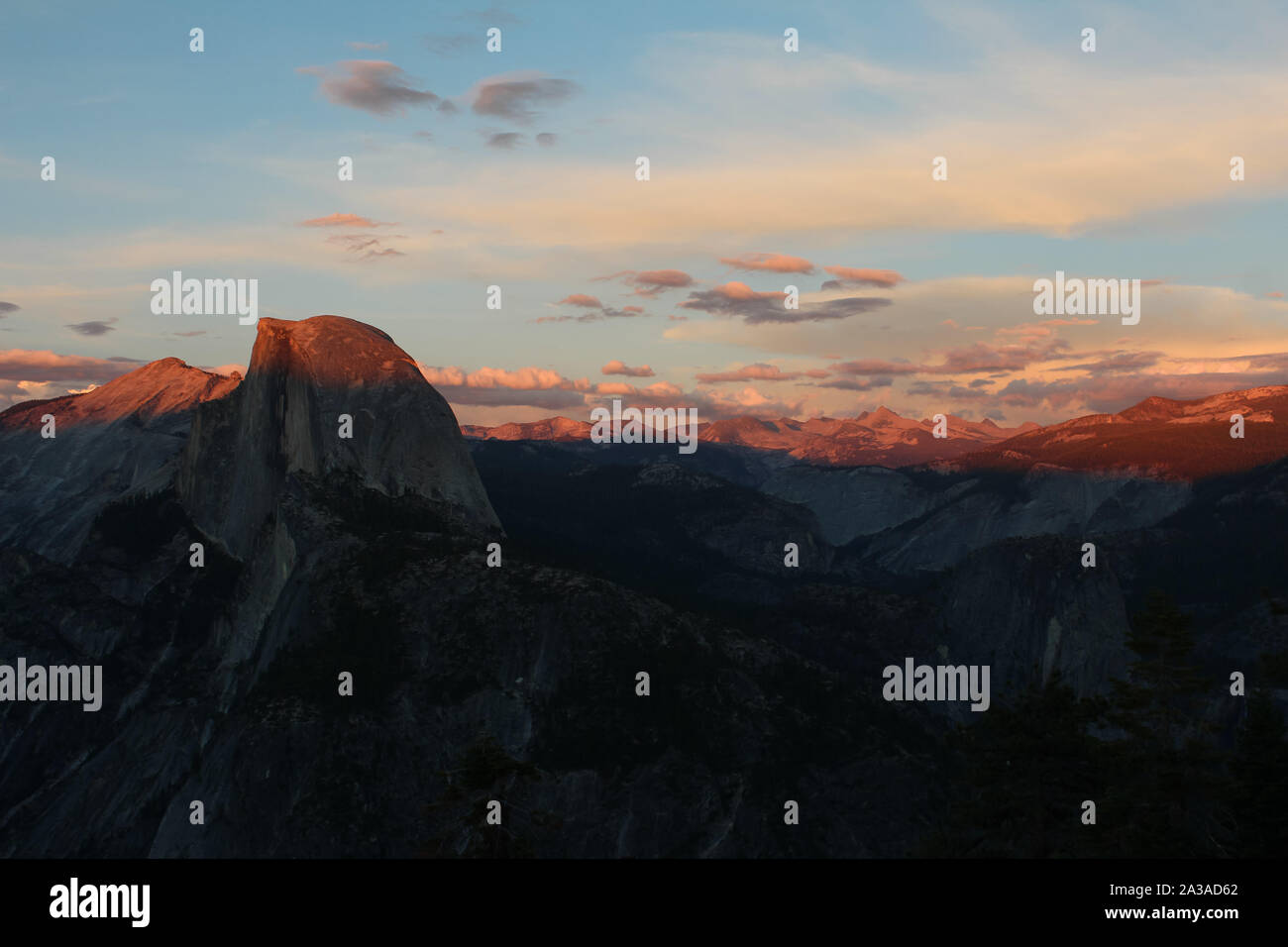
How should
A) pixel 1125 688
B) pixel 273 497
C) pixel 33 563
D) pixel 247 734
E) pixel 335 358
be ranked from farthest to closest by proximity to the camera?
pixel 33 563 < pixel 335 358 < pixel 273 497 < pixel 247 734 < pixel 1125 688

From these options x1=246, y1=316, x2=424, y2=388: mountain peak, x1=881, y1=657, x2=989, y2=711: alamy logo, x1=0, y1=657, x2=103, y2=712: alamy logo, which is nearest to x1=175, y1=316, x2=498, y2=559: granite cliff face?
x1=246, y1=316, x2=424, y2=388: mountain peak

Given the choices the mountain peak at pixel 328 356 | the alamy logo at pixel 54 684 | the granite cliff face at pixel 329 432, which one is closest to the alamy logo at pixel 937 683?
the granite cliff face at pixel 329 432

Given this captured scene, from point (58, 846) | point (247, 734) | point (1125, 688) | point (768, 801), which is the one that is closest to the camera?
point (1125, 688)

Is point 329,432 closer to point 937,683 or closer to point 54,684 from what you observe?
point 54,684

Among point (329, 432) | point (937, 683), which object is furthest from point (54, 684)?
point (937, 683)

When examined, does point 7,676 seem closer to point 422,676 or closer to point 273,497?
point 273,497

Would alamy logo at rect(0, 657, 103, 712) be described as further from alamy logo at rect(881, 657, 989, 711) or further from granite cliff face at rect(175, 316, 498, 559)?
alamy logo at rect(881, 657, 989, 711)
